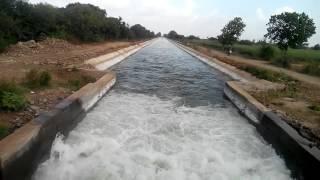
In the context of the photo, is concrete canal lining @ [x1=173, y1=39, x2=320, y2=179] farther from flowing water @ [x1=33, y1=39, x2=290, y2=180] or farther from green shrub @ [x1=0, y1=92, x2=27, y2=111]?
green shrub @ [x1=0, y1=92, x2=27, y2=111]

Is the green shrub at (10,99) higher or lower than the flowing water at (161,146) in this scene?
higher

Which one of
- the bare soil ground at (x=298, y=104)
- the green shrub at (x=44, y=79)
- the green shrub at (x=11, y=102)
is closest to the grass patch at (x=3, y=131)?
the green shrub at (x=11, y=102)

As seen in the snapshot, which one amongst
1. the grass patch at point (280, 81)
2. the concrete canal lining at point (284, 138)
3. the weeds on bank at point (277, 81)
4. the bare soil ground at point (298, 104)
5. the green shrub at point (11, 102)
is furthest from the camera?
the grass patch at point (280, 81)

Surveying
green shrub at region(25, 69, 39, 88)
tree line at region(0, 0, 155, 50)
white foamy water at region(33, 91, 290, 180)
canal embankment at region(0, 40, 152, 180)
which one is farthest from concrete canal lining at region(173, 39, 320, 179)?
tree line at region(0, 0, 155, 50)

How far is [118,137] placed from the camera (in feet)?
29.9

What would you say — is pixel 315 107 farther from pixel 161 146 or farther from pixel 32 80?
pixel 32 80

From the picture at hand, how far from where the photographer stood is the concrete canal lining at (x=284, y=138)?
23.2 ft

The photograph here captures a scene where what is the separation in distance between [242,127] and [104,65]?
13613 mm

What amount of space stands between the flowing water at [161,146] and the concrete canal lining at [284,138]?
0.83 feet

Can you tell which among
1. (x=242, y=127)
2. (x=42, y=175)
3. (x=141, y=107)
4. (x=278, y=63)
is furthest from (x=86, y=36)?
(x=42, y=175)

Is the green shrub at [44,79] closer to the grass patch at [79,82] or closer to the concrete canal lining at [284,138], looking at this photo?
the grass patch at [79,82]

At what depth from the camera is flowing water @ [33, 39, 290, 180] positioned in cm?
713

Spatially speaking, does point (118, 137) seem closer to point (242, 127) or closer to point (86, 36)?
point (242, 127)

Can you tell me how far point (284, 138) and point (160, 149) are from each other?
9.99ft
